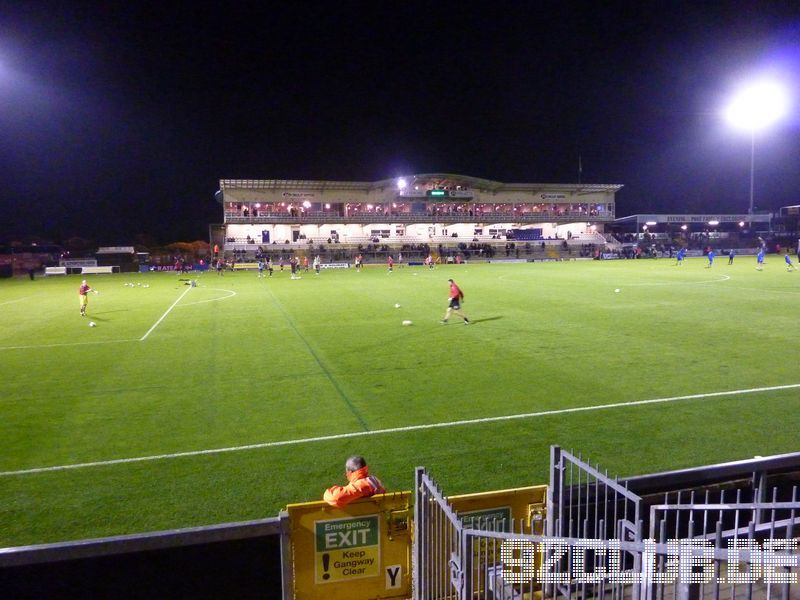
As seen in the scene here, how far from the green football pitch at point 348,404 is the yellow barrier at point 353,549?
5.55 ft

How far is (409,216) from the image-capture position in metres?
81.6

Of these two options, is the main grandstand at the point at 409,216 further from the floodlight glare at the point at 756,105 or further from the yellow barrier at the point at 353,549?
the yellow barrier at the point at 353,549

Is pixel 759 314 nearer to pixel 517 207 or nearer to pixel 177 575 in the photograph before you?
pixel 177 575

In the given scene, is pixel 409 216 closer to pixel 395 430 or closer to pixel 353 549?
pixel 395 430

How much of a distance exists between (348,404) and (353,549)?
5600 millimetres

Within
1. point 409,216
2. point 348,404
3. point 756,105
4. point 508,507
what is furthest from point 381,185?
point 508,507

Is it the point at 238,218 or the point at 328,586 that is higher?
the point at 238,218

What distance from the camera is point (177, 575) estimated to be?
465 cm

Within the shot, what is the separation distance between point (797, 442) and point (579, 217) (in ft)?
272

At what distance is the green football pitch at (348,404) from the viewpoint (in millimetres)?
7207

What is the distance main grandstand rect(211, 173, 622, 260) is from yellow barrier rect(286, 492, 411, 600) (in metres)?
66.3

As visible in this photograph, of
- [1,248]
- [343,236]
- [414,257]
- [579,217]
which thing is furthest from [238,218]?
[579,217]

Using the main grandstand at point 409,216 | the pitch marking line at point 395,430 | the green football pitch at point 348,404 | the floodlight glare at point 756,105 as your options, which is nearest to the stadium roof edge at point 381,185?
the main grandstand at point 409,216

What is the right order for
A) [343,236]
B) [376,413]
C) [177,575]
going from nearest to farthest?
[177,575]
[376,413]
[343,236]
